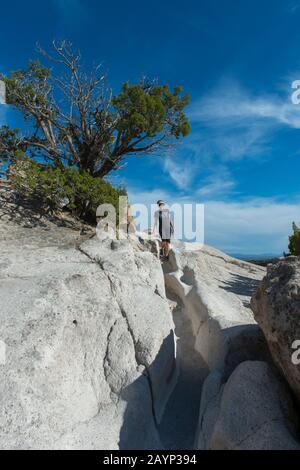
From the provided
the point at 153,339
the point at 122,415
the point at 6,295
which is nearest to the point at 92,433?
the point at 122,415

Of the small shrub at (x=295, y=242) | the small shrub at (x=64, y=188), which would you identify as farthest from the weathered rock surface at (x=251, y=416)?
the small shrub at (x=295, y=242)

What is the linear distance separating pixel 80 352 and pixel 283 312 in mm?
3818

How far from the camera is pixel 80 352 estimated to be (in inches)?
249

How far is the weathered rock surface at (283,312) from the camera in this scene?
464 cm

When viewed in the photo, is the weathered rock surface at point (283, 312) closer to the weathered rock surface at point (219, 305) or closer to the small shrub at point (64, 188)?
the weathered rock surface at point (219, 305)

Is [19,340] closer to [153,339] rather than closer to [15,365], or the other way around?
[15,365]

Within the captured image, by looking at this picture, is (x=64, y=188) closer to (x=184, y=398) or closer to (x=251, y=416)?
(x=184, y=398)

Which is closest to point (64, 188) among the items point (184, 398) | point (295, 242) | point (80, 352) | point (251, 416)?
point (80, 352)

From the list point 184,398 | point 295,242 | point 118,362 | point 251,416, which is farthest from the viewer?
point 295,242

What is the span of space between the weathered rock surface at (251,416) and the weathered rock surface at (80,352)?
59.2 inches

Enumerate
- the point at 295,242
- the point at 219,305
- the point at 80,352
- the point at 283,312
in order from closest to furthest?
the point at 283,312
the point at 80,352
the point at 219,305
the point at 295,242

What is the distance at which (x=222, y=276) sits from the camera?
13.9 m

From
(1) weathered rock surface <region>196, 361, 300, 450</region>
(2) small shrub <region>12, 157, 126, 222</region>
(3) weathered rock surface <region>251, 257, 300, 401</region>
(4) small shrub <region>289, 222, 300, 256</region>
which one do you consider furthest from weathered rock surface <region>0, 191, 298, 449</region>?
(4) small shrub <region>289, 222, 300, 256</region>

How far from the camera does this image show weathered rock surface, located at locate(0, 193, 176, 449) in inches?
196
